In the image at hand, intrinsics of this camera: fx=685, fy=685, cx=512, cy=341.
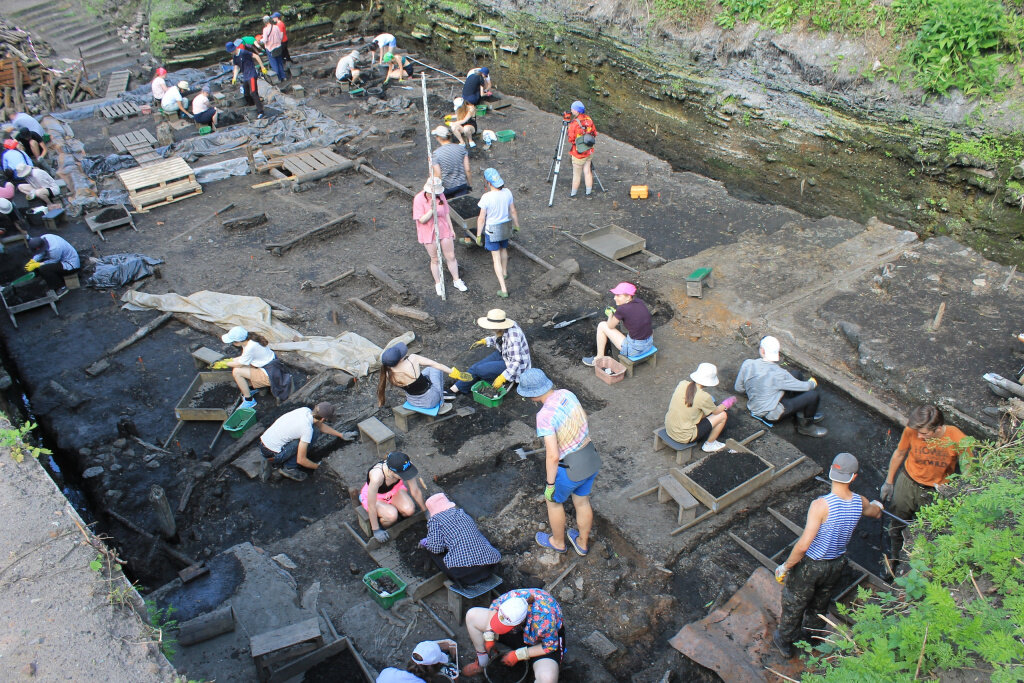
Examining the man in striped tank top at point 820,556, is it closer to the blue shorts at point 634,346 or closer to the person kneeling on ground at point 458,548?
the person kneeling on ground at point 458,548

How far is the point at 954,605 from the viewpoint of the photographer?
3.98m

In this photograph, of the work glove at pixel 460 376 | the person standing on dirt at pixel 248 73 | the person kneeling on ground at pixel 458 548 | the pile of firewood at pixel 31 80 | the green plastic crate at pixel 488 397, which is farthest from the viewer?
the pile of firewood at pixel 31 80

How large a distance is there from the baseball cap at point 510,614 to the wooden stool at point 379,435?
2885 mm

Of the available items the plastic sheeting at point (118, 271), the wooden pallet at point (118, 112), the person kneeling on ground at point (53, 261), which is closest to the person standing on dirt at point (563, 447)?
the plastic sheeting at point (118, 271)

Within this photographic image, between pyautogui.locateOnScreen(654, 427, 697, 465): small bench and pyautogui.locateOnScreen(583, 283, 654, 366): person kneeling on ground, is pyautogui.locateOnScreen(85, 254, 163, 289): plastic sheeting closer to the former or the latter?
pyautogui.locateOnScreen(583, 283, 654, 366): person kneeling on ground

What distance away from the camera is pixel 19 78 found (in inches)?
699

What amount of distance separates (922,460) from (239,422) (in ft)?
23.7

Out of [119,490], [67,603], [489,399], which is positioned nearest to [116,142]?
[119,490]

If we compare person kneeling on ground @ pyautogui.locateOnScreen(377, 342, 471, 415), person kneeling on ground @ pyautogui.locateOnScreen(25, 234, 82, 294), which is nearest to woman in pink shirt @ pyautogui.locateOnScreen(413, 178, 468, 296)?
person kneeling on ground @ pyautogui.locateOnScreen(377, 342, 471, 415)

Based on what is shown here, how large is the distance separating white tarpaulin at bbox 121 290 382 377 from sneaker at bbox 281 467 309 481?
1.71 m

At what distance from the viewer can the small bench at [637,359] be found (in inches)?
334

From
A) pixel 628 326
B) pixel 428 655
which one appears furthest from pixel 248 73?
pixel 428 655

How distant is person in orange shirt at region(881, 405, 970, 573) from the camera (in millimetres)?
5887

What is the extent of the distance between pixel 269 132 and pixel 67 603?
13.8 m
